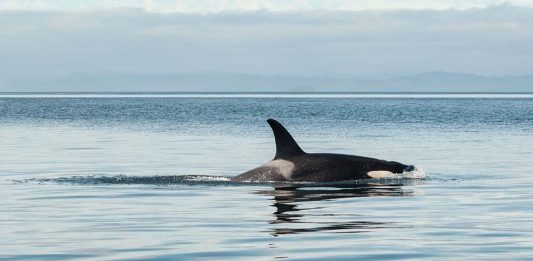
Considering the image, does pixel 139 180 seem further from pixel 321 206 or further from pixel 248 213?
pixel 248 213

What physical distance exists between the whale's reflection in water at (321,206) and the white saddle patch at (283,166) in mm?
882

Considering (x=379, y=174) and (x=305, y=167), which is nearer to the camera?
(x=305, y=167)

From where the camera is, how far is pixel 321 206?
19.6 m

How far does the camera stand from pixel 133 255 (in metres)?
13.5

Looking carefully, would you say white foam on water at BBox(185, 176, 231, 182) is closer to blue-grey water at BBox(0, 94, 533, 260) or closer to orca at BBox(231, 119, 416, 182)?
blue-grey water at BBox(0, 94, 533, 260)

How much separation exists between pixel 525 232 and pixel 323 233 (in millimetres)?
2740

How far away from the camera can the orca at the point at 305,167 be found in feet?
79.8

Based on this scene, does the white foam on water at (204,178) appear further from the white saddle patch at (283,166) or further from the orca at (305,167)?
the white saddle patch at (283,166)

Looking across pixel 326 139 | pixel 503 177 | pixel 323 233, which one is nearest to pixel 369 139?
pixel 326 139

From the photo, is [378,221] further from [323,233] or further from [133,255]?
[133,255]

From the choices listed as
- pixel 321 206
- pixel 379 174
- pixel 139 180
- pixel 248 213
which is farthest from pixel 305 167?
pixel 248 213

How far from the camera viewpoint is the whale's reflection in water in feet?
53.6

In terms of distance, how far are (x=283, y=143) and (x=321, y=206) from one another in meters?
4.91

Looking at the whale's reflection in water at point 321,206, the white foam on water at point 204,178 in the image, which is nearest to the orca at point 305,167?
the white foam on water at point 204,178
